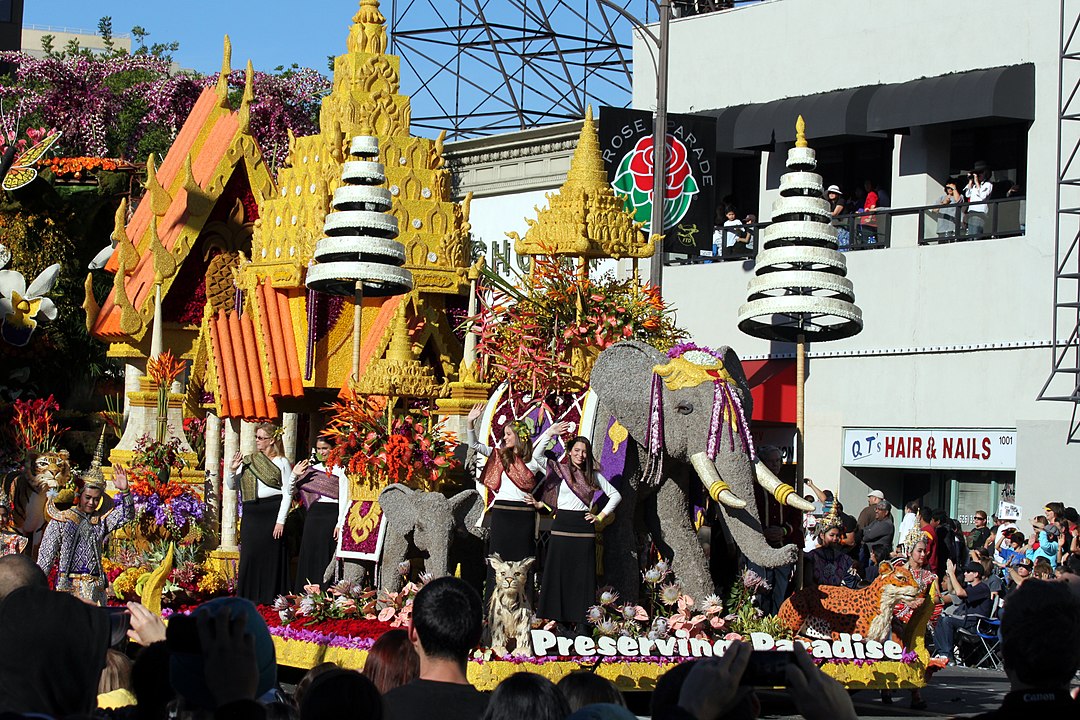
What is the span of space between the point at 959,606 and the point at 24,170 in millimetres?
18798

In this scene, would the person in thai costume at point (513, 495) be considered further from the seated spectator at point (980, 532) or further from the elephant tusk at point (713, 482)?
the seated spectator at point (980, 532)

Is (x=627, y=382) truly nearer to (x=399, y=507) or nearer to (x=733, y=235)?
(x=399, y=507)

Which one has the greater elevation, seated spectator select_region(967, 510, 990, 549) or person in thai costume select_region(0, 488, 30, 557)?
seated spectator select_region(967, 510, 990, 549)

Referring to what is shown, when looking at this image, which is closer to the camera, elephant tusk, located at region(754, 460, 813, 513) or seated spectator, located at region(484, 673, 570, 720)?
seated spectator, located at region(484, 673, 570, 720)

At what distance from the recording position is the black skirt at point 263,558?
647 inches

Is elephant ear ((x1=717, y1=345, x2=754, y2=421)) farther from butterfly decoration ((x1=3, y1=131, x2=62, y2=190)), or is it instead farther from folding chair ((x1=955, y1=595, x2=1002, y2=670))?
butterfly decoration ((x1=3, y1=131, x2=62, y2=190))

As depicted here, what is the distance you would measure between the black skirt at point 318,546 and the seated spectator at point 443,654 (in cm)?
908

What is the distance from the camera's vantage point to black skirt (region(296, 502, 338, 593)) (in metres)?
16.0

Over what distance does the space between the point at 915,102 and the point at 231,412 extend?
1062 centimetres

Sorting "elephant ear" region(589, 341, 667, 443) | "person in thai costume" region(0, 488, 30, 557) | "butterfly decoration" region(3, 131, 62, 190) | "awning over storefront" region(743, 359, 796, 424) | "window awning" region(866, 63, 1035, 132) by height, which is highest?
"window awning" region(866, 63, 1035, 132)

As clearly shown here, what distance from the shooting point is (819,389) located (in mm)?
26297

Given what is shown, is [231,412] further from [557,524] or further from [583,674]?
[583,674]

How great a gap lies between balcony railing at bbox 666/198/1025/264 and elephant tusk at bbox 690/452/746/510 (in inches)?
410

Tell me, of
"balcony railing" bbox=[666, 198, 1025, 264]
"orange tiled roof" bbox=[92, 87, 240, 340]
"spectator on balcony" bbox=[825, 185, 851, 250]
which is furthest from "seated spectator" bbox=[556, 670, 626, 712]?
"spectator on balcony" bbox=[825, 185, 851, 250]
